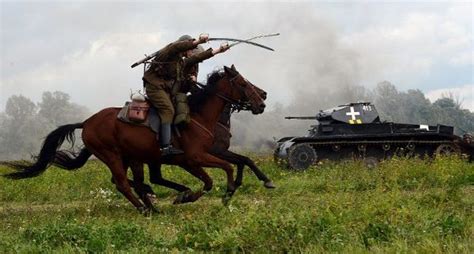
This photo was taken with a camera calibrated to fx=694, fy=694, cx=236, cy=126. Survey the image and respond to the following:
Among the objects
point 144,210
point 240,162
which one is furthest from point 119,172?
point 240,162

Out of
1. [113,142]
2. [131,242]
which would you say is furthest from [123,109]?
[131,242]

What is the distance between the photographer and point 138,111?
12.1 meters

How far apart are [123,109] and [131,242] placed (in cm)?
489

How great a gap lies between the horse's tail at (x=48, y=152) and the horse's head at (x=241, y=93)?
9.96 ft

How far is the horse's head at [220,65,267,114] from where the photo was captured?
12977 millimetres

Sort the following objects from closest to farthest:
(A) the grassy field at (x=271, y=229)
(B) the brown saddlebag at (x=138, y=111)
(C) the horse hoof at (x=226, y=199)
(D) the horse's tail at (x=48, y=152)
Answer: (A) the grassy field at (x=271, y=229) → (C) the horse hoof at (x=226, y=199) → (B) the brown saddlebag at (x=138, y=111) → (D) the horse's tail at (x=48, y=152)

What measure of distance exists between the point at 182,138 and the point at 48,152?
303 centimetres

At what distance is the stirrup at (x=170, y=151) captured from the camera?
1204 cm

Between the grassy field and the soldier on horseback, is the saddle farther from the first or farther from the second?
the grassy field

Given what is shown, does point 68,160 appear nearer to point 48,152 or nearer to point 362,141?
point 48,152

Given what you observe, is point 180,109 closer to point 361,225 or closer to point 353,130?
point 361,225

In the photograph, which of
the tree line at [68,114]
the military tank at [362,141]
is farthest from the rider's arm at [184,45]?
the tree line at [68,114]

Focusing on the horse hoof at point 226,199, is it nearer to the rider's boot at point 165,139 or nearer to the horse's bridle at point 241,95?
the rider's boot at point 165,139

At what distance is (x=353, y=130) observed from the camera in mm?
23984
